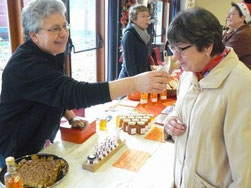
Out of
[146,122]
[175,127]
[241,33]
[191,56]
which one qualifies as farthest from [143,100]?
[241,33]

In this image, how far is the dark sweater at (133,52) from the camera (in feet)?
8.77

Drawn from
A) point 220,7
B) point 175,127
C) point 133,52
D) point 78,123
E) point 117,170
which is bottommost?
point 117,170

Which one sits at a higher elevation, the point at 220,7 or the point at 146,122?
the point at 220,7

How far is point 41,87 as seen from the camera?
1210 mm

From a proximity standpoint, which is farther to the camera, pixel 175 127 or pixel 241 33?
pixel 241 33

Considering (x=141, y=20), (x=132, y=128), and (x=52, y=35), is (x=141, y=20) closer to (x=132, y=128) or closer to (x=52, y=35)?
(x=132, y=128)

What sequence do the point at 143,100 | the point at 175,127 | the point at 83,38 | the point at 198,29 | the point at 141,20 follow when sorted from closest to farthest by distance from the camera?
the point at 198,29
the point at 175,127
the point at 143,100
the point at 141,20
the point at 83,38

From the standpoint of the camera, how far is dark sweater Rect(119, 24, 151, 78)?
2.67 m

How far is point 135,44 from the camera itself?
2.71m

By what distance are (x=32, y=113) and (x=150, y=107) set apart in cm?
A: 112

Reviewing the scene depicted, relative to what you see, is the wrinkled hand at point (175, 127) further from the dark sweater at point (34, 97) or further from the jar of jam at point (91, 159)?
the jar of jam at point (91, 159)

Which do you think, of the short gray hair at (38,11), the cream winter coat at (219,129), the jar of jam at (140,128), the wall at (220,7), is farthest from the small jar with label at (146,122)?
the wall at (220,7)

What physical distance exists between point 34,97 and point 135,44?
1.65 m

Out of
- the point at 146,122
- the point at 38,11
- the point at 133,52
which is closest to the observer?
the point at 38,11
